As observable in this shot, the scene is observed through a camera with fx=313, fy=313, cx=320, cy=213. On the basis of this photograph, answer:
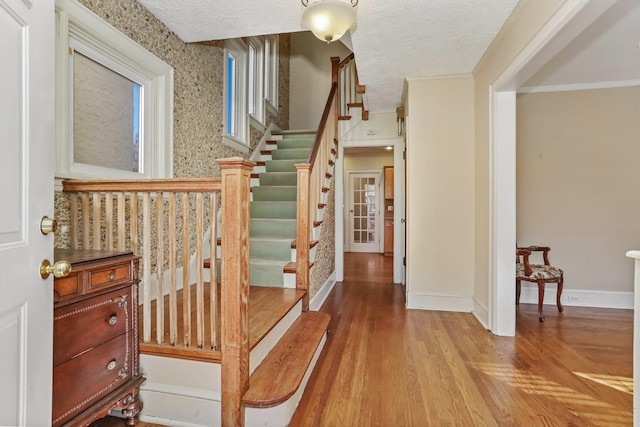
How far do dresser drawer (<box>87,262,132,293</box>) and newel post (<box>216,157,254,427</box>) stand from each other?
450mm

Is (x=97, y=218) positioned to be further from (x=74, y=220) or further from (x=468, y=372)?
(x=468, y=372)

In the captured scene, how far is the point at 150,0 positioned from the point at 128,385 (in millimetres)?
2413

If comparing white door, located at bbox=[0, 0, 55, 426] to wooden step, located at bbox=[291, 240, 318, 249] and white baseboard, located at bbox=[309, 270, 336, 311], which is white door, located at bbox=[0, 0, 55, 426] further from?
white baseboard, located at bbox=[309, 270, 336, 311]

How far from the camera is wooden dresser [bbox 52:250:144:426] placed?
48.4 inches

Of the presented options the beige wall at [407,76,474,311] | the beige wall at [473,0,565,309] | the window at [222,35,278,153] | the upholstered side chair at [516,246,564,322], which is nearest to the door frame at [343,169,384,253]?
the window at [222,35,278,153]

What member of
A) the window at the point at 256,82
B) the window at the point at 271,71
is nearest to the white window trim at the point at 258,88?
the window at the point at 256,82

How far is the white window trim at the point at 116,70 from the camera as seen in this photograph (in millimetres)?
1730

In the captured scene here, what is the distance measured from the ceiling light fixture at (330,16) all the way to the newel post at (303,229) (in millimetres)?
1088

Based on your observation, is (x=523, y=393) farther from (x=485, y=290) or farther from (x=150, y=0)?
(x=150, y=0)

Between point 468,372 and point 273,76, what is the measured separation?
15.5ft

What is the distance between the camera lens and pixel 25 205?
887 millimetres

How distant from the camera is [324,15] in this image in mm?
1965

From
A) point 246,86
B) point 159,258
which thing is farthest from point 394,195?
point 159,258

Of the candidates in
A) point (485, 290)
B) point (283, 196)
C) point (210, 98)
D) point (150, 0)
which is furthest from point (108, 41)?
point (485, 290)
